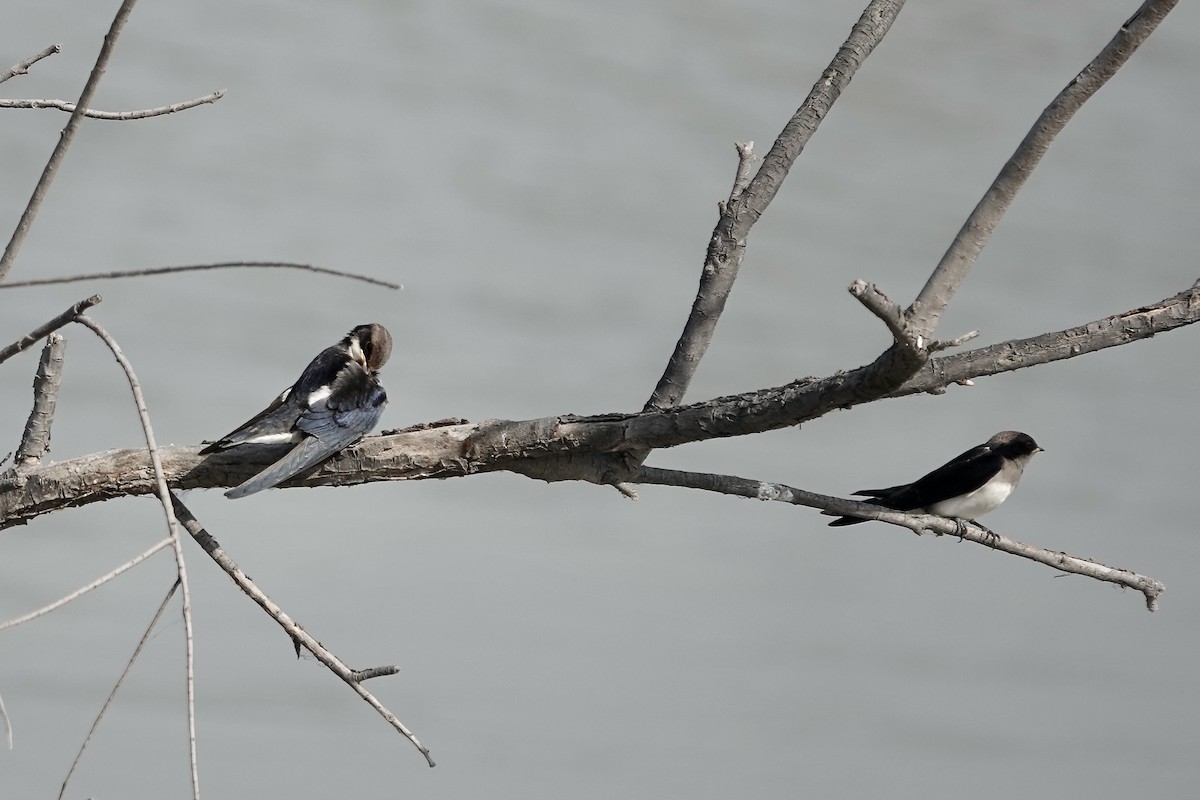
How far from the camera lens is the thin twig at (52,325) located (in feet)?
3.65

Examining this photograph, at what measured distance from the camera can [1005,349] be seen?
1.41 meters

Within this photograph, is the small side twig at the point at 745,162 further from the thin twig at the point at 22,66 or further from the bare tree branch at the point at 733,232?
the thin twig at the point at 22,66

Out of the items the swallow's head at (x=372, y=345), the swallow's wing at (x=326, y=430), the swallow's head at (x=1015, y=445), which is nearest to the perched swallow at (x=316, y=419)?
the swallow's wing at (x=326, y=430)

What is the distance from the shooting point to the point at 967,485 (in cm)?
302

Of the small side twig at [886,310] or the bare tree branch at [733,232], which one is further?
the bare tree branch at [733,232]

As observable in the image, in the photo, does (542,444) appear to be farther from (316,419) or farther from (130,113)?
(130,113)

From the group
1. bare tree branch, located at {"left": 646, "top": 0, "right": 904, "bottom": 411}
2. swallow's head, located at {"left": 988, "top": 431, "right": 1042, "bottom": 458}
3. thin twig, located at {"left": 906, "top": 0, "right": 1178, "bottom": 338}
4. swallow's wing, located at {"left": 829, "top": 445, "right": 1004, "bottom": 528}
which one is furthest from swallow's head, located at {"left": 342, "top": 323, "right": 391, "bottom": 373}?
swallow's head, located at {"left": 988, "top": 431, "right": 1042, "bottom": 458}

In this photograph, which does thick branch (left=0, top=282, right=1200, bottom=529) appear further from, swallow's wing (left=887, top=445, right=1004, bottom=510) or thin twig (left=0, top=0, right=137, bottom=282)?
swallow's wing (left=887, top=445, right=1004, bottom=510)

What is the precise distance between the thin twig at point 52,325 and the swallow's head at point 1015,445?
98.3 inches

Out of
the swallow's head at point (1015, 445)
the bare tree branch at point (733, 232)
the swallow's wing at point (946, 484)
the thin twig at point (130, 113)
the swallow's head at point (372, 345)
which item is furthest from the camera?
the swallow's head at point (1015, 445)

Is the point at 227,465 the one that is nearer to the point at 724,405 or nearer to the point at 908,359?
the point at 724,405

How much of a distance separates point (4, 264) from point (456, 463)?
0.69m

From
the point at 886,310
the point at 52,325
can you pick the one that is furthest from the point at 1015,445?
Answer: the point at 52,325

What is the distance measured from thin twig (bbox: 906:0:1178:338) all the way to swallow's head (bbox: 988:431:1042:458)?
197 cm
